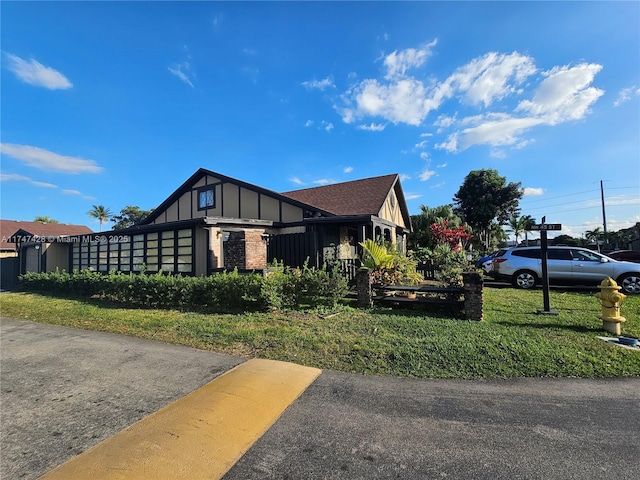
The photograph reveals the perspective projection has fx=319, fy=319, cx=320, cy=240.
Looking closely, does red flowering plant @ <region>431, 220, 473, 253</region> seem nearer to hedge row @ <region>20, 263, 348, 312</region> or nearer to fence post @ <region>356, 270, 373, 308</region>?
fence post @ <region>356, 270, 373, 308</region>

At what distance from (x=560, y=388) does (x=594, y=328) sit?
315cm

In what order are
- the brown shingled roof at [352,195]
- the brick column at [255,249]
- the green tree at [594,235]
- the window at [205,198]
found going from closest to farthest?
the brick column at [255,249] < the brown shingled roof at [352,195] < the window at [205,198] < the green tree at [594,235]

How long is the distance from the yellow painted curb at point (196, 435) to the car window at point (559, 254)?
11.1 meters

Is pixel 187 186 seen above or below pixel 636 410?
above

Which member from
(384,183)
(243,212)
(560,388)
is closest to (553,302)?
(560,388)

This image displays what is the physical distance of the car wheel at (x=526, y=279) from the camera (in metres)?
11.6

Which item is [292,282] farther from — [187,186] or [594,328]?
[187,186]

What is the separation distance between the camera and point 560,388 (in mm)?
3820

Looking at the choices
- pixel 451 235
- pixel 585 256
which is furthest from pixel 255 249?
pixel 585 256

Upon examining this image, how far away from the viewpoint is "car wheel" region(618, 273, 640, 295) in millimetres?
10016

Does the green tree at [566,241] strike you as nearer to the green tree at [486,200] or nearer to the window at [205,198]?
the green tree at [486,200]

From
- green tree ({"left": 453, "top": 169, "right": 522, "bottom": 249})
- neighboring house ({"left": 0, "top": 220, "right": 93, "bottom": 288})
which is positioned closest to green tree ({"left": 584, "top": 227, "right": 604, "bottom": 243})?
green tree ({"left": 453, "top": 169, "right": 522, "bottom": 249})

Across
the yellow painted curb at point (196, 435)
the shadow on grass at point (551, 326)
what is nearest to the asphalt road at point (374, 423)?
the yellow painted curb at point (196, 435)

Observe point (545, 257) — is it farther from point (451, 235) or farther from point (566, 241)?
point (566, 241)
